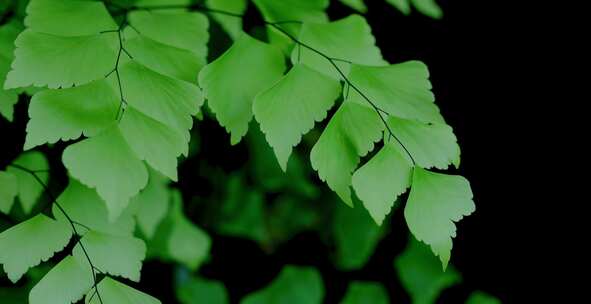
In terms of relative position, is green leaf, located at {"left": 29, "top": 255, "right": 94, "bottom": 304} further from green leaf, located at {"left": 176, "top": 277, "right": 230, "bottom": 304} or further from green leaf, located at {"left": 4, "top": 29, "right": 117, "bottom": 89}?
green leaf, located at {"left": 176, "top": 277, "right": 230, "bottom": 304}

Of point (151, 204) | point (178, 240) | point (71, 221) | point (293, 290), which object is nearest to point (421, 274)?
point (293, 290)

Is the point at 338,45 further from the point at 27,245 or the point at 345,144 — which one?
the point at 27,245

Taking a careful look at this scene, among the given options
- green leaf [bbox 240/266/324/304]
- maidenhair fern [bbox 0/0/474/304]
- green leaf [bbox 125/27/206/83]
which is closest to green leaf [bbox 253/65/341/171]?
maidenhair fern [bbox 0/0/474/304]

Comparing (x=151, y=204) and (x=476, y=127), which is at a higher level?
(x=151, y=204)

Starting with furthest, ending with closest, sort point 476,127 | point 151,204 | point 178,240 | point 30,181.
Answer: point 476,127, point 178,240, point 151,204, point 30,181

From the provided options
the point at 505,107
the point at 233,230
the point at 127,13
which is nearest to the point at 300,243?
the point at 233,230

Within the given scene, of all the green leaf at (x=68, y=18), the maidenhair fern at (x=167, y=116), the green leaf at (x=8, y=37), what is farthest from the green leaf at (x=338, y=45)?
the green leaf at (x=8, y=37)

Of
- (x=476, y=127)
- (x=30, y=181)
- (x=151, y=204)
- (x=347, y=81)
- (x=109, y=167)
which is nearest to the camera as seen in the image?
(x=109, y=167)
